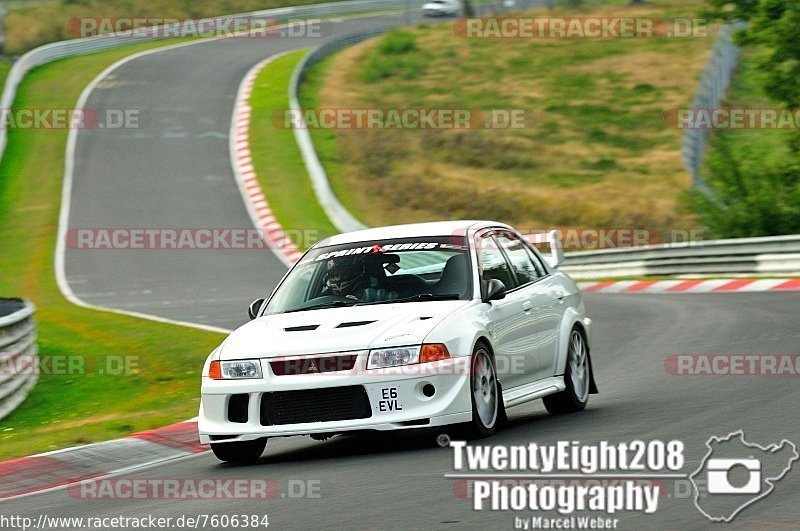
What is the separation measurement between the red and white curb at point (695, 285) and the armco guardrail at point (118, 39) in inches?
822

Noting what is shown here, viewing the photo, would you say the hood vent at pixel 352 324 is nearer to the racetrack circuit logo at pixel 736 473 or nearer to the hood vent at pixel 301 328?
the hood vent at pixel 301 328

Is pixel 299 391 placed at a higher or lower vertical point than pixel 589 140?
higher

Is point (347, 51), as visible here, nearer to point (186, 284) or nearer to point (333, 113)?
point (333, 113)

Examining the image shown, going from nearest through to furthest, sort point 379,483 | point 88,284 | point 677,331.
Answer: point 379,483 → point 677,331 → point 88,284

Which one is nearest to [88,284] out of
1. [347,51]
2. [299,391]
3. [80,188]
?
[80,188]

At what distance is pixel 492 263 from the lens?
34.1ft

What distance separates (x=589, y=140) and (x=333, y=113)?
8.05m

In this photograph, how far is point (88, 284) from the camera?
1053 inches

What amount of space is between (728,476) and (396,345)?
241 cm

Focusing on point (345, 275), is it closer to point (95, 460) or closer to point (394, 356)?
point (394, 356)

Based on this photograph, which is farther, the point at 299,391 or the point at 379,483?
the point at 299,391

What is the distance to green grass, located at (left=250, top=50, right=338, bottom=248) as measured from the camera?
106 ft
